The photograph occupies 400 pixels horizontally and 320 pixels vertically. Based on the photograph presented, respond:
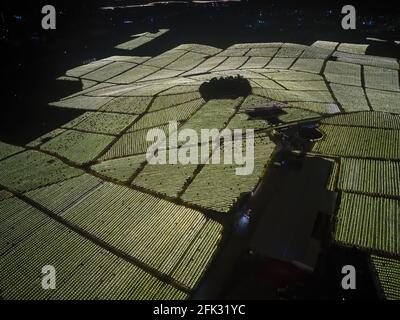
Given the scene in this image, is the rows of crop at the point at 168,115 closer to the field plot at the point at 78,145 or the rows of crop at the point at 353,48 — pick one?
the field plot at the point at 78,145

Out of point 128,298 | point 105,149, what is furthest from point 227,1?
point 128,298

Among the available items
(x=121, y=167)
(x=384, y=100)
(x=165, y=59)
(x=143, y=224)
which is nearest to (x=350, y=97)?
(x=384, y=100)

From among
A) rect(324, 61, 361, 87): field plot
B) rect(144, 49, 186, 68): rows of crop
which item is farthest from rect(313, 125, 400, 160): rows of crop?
rect(144, 49, 186, 68): rows of crop

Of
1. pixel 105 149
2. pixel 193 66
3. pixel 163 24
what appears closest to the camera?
pixel 105 149

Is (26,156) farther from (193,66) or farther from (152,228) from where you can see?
(193,66)

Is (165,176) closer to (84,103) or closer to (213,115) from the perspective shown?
(213,115)

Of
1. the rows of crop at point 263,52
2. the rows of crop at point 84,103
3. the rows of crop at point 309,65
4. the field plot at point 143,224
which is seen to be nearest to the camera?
the field plot at point 143,224

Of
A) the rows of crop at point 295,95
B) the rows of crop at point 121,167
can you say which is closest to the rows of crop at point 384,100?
the rows of crop at point 295,95

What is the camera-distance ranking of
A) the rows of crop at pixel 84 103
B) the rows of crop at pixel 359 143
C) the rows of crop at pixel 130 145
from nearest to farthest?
the rows of crop at pixel 359 143, the rows of crop at pixel 130 145, the rows of crop at pixel 84 103

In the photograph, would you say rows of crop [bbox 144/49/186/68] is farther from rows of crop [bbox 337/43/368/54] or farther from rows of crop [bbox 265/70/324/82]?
rows of crop [bbox 337/43/368/54]
